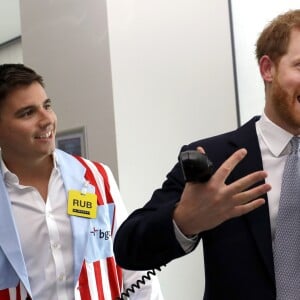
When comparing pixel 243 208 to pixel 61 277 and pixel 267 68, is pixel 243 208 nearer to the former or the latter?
pixel 267 68

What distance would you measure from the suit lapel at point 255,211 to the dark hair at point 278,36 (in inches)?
7.6

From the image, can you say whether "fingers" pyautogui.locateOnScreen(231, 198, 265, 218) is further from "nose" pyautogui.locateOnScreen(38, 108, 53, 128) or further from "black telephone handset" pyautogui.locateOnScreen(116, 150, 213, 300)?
"nose" pyautogui.locateOnScreen(38, 108, 53, 128)

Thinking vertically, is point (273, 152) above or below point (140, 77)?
below

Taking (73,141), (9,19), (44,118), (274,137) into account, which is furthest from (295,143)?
(9,19)

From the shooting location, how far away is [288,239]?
985 mm

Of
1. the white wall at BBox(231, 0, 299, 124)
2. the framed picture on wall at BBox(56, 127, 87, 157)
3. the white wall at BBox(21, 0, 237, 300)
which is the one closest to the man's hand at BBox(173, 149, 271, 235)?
the white wall at BBox(21, 0, 237, 300)

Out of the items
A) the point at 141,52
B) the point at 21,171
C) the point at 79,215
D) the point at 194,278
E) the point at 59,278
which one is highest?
the point at 141,52

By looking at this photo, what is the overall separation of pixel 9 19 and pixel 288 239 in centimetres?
364

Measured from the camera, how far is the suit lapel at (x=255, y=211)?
0.97 meters

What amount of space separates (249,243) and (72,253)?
0.72 m

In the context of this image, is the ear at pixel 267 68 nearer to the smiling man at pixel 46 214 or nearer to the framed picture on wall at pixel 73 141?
the smiling man at pixel 46 214

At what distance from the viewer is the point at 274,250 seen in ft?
3.23

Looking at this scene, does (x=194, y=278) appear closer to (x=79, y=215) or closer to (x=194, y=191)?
(x=79, y=215)

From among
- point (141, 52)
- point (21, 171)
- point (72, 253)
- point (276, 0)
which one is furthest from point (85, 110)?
point (276, 0)
